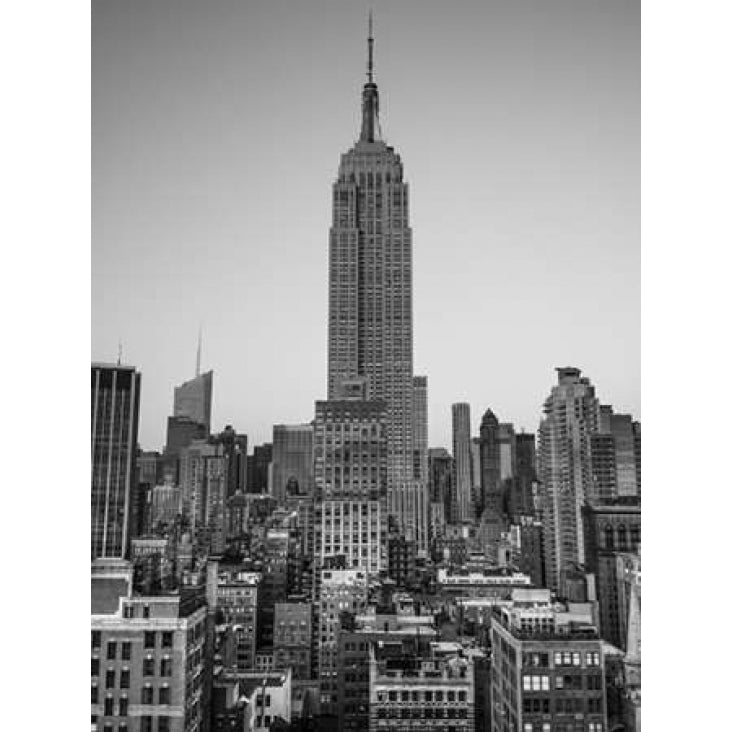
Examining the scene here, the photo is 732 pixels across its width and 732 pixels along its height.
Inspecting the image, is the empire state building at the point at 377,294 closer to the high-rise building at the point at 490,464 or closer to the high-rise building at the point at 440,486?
the high-rise building at the point at 440,486

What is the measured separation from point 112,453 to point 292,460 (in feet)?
2.40

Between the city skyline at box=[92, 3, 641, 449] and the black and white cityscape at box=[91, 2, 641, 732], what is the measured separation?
4cm

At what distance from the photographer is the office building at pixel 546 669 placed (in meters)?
2.79

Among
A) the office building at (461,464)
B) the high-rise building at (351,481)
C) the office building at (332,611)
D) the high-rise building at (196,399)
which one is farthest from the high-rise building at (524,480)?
the high-rise building at (196,399)

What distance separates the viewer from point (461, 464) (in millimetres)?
3211

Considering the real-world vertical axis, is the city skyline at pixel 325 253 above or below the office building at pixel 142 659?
above

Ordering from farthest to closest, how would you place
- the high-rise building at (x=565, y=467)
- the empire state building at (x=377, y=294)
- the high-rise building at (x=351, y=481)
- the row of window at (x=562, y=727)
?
1. the empire state building at (x=377, y=294)
2. the high-rise building at (x=351, y=481)
3. the high-rise building at (x=565, y=467)
4. the row of window at (x=562, y=727)

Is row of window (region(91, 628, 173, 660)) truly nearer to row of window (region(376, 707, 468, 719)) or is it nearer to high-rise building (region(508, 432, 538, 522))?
row of window (region(376, 707, 468, 719))

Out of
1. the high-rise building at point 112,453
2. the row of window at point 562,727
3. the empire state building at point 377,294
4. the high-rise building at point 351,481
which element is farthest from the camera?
the empire state building at point 377,294

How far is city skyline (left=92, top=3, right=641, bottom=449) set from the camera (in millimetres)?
3115

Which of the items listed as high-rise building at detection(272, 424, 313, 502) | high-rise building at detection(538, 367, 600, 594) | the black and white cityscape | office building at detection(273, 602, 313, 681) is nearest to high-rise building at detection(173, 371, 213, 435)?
the black and white cityscape

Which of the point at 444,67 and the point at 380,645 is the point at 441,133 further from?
the point at 380,645
